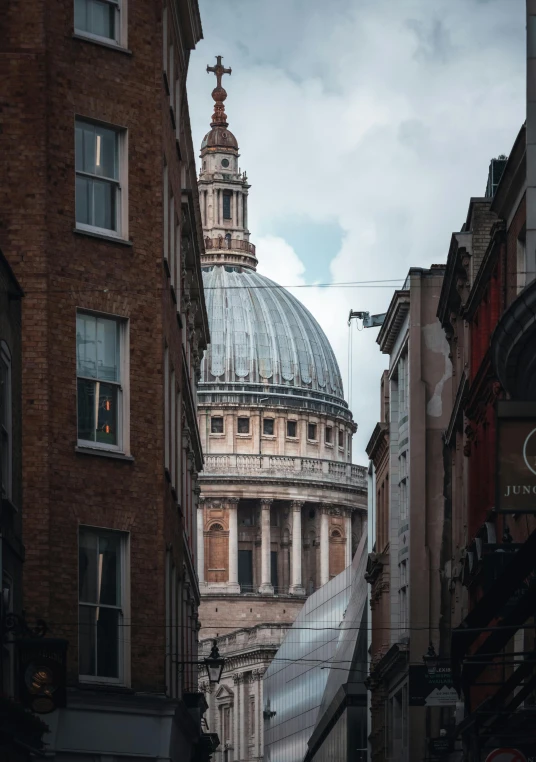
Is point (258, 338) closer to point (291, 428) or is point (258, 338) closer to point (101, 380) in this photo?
point (291, 428)

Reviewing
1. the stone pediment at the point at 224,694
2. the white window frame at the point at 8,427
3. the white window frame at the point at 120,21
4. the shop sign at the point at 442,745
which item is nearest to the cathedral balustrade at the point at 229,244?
the stone pediment at the point at 224,694

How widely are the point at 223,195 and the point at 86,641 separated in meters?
159

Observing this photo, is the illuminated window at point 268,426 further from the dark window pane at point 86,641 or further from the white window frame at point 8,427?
the white window frame at point 8,427

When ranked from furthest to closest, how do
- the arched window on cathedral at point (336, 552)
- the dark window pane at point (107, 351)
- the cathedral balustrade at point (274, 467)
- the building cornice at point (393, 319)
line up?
the arched window on cathedral at point (336, 552), the cathedral balustrade at point (274, 467), the building cornice at point (393, 319), the dark window pane at point (107, 351)

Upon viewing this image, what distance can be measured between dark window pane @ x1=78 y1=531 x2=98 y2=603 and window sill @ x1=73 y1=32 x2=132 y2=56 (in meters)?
7.57

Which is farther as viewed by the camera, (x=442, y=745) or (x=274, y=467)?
(x=274, y=467)

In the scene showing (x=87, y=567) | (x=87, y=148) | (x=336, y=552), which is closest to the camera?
Result: (x=87, y=567)

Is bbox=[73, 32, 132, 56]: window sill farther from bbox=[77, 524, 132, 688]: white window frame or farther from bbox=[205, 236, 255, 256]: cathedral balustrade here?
bbox=[205, 236, 255, 256]: cathedral balustrade

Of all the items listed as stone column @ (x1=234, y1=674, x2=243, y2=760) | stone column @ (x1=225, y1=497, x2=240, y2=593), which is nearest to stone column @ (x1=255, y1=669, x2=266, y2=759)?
stone column @ (x1=234, y1=674, x2=243, y2=760)

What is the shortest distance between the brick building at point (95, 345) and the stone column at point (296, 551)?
455 ft

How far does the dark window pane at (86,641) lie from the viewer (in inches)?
1303

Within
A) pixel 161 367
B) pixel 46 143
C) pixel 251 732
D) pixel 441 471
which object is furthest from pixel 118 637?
pixel 251 732

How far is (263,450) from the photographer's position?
7121 inches

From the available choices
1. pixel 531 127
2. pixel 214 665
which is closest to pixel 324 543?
pixel 214 665
